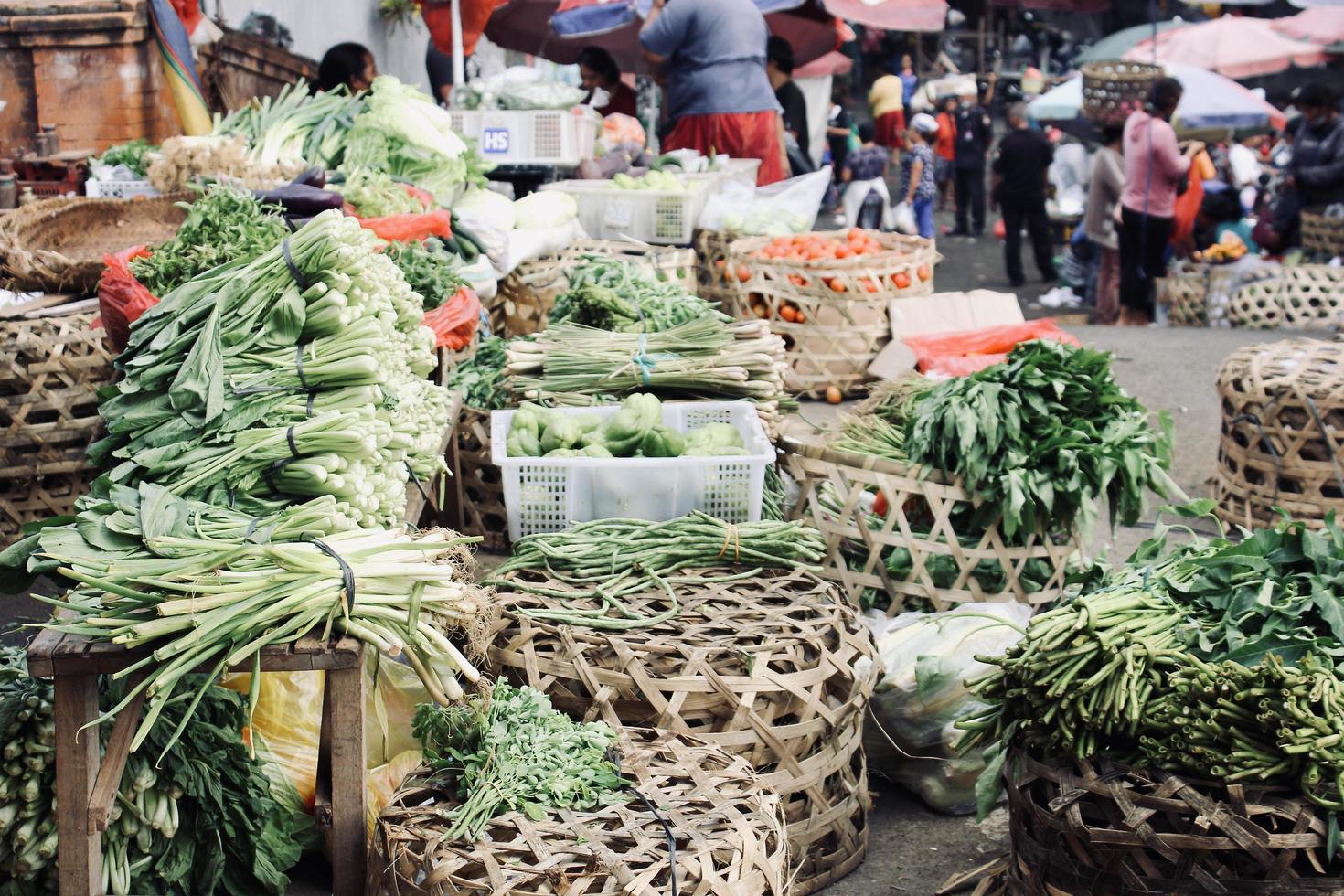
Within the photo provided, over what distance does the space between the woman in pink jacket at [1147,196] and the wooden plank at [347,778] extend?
34.0ft

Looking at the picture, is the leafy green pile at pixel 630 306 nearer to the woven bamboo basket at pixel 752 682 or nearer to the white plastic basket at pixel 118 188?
the woven bamboo basket at pixel 752 682

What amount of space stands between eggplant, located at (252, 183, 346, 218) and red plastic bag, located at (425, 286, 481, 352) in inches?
20.0

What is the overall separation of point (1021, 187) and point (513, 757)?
43.7 feet

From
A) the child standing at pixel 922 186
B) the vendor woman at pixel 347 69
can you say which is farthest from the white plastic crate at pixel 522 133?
the child standing at pixel 922 186

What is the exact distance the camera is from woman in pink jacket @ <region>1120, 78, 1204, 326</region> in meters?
11.5

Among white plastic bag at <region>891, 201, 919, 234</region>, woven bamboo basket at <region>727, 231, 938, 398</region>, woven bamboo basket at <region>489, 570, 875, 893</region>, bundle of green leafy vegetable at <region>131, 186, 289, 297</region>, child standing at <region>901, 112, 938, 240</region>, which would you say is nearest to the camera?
woven bamboo basket at <region>489, 570, 875, 893</region>

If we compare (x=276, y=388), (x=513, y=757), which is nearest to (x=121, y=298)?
(x=276, y=388)

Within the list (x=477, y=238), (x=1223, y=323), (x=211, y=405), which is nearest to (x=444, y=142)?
(x=477, y=238)

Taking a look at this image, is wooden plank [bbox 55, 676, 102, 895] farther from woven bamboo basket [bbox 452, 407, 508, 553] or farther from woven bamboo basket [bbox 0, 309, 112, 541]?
woven bamboo basket [bbox 452, 407, 508, 553]

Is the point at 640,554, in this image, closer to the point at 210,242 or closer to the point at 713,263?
the point at 210,242

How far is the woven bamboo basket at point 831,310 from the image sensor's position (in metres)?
7.44

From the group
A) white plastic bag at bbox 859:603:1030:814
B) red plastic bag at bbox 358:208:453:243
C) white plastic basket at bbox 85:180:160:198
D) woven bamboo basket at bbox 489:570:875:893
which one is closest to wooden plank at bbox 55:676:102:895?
woven bamboo basket at bbox 489:570:875:893

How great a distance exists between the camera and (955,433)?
13.5 feet

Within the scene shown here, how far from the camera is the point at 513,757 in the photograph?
8.77 ft
